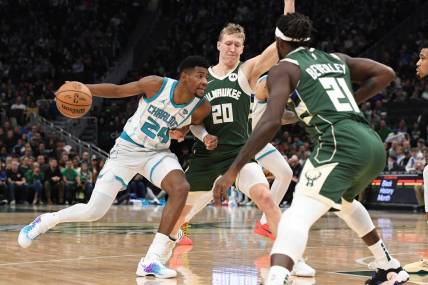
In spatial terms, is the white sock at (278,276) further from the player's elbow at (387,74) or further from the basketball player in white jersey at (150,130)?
the basketball player in white jersey at (150,130)

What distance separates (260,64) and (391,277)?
250 centimetres

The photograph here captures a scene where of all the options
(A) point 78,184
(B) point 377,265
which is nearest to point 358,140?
(B) point 377,265

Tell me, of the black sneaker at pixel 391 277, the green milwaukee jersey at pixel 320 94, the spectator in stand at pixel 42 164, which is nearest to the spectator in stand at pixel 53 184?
the spectator in stand at pixel 42 164

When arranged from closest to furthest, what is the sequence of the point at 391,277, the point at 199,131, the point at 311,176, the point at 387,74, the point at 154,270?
the point at 311,176 → the point at 387,74 → the point at 391,277 → the point at 154,270 → the point at 199,131

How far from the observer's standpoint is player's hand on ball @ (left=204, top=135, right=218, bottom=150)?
6.99 metres

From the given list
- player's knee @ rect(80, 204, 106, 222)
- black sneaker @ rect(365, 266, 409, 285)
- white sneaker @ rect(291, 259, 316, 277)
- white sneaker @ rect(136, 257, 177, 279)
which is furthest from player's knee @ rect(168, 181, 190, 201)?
black sneaker @ rect(365, 266, 409, 285)

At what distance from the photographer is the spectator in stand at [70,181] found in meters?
22.0

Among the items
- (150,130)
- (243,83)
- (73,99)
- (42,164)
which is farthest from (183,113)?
(42,164)

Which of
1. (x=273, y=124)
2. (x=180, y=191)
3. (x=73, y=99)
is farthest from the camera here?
(x=73, y=99)

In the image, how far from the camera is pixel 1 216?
15305 millimetres

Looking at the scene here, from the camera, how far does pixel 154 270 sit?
6359 mm

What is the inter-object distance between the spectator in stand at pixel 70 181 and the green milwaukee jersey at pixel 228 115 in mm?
14961

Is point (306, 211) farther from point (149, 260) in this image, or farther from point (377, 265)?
point (149, 260)

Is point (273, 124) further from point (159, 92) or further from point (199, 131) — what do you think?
point (199, 131)
